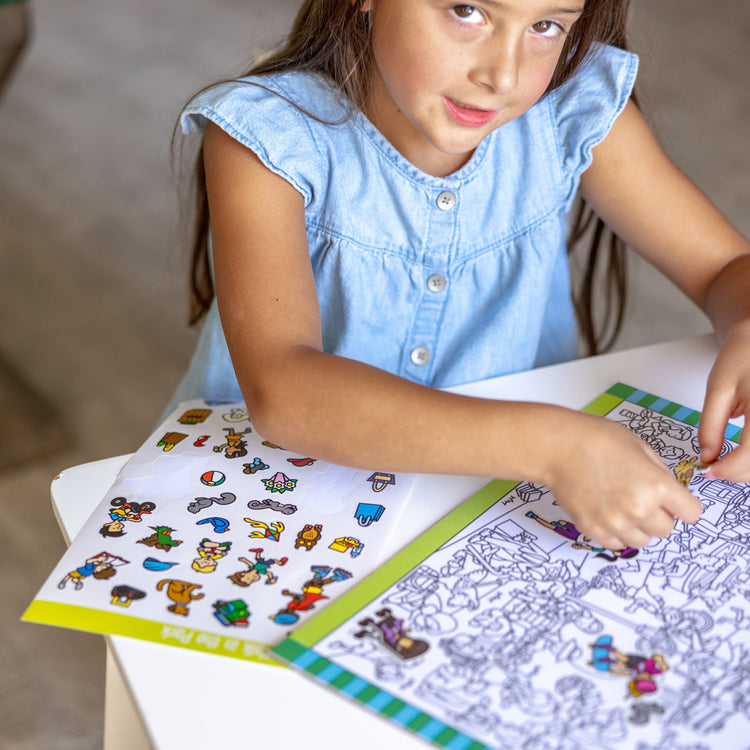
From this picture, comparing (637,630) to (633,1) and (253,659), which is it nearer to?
A: (253,659)

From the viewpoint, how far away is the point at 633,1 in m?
0.86

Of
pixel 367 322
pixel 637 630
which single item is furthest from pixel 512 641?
pixel 367 322

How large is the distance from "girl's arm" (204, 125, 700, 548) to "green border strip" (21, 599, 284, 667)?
0.15 m

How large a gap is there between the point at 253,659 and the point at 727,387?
0.39 metres

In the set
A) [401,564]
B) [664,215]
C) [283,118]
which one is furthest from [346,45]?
[401,564]

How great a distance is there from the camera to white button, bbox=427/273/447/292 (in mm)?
823

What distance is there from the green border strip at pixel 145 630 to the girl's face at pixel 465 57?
0.40 meters

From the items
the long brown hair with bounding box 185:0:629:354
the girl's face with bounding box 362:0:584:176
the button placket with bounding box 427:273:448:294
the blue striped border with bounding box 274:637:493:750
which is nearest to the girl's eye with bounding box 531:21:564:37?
the girl's face with bounding box 362:0:584:176

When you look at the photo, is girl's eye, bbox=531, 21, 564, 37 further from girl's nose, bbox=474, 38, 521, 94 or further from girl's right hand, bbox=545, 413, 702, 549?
girl's right hand, bbox=545, 413, 702, 549

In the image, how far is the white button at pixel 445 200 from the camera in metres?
0.81

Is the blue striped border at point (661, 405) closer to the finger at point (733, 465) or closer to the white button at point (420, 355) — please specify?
the finger at point (733, 465)

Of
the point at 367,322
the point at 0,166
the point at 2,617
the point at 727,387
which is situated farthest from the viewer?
the point at 0,166

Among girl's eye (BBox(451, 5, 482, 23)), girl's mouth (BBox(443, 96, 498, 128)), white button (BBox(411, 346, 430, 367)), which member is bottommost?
white button (BBox(411, 346, 430, 367))

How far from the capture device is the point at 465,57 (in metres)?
0.65
